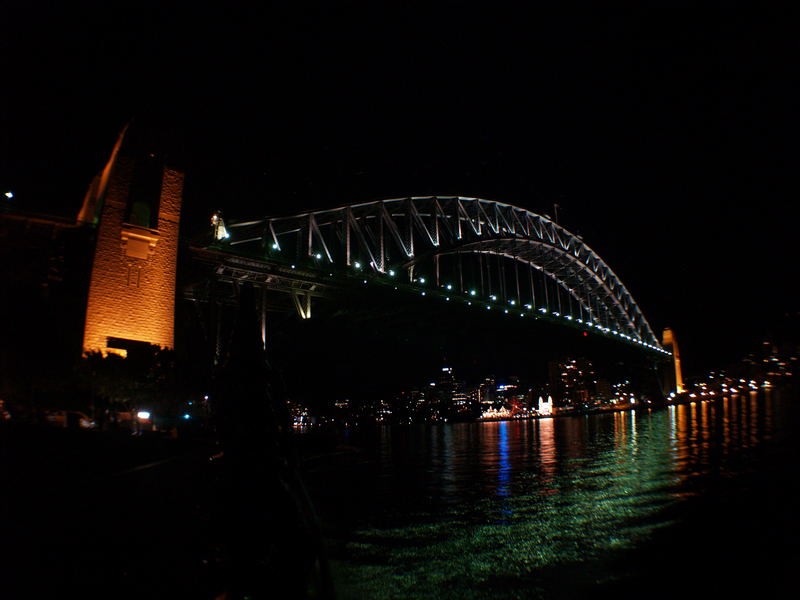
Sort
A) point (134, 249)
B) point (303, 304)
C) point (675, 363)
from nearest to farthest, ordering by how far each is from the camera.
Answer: point (134, 249) → point (303, 304) → point (675, 363)

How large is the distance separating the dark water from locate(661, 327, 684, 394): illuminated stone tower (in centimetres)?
9579

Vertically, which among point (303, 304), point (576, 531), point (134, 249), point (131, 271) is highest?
point (303, 304)

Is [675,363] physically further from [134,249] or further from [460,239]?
[134,249]

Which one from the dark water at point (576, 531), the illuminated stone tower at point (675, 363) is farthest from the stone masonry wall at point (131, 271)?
the illuminated stone tower at point (675, 363)

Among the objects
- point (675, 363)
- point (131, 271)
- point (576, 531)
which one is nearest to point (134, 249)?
point (131, 271)

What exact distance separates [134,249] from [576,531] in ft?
84.8

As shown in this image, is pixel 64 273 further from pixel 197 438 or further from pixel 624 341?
pixel 624 341

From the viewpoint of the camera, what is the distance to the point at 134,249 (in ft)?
89.0

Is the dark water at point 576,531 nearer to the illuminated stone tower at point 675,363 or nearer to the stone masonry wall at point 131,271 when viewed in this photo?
the stone masonry wall at point 131,271

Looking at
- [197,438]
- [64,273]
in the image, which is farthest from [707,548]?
[64,273]

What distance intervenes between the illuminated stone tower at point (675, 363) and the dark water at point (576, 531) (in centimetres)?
9579

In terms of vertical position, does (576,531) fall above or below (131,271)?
below

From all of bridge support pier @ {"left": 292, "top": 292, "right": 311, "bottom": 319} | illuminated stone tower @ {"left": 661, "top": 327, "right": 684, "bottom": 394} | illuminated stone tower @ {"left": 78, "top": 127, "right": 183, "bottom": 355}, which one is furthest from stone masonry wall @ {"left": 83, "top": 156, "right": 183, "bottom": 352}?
illuminated stone tower @ {"left": 661, "top": 327, "right": 684, "bottom": 394}

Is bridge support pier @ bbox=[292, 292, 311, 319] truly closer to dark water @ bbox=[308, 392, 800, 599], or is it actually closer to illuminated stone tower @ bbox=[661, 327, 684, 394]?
dark water @ bbox=[308, 392, 800, 599]
